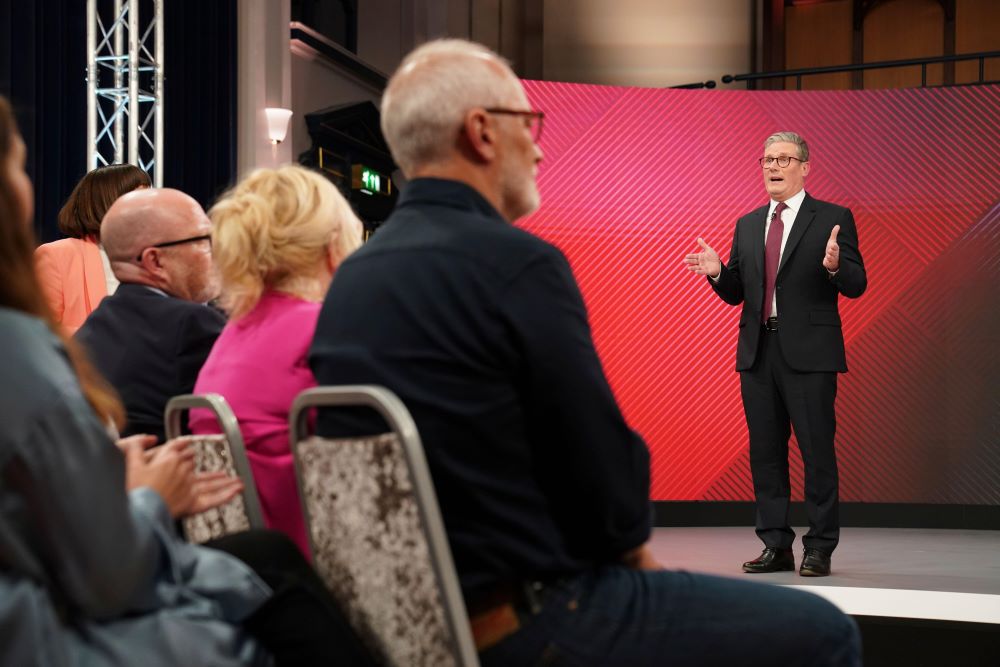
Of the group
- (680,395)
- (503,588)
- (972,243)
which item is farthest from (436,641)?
(972,243)

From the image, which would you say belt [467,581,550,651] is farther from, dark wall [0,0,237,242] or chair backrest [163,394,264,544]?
dark wall [0,0,237,242]

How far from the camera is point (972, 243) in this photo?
6188mm

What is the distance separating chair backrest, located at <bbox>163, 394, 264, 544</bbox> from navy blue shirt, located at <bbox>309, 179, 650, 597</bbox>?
24 cm

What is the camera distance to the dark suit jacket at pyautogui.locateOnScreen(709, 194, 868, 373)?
441cm

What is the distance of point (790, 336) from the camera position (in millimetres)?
4449

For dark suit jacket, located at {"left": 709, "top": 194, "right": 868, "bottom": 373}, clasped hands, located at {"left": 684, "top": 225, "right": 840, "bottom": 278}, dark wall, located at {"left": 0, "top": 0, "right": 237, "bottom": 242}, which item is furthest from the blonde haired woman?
dark wall, located at {"left": 0, "top": 0, "right": 237, "bottom": 242}

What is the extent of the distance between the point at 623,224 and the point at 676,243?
0.30m

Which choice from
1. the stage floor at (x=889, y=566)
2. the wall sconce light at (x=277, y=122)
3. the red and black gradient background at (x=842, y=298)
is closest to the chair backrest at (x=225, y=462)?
the stage floor at (x=889, y=566)

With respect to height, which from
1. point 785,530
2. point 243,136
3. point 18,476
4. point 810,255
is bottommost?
point 785,530

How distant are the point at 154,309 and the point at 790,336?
2875 millimetres

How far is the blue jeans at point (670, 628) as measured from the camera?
1318 mm

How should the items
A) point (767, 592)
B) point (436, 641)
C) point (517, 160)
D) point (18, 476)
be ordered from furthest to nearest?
point (517, 160)
point (767, 592)
point (436, 641)
point (18, 476)

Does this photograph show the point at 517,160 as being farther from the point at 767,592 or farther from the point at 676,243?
the point at 676,243

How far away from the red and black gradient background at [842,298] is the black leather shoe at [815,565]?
1662mm
